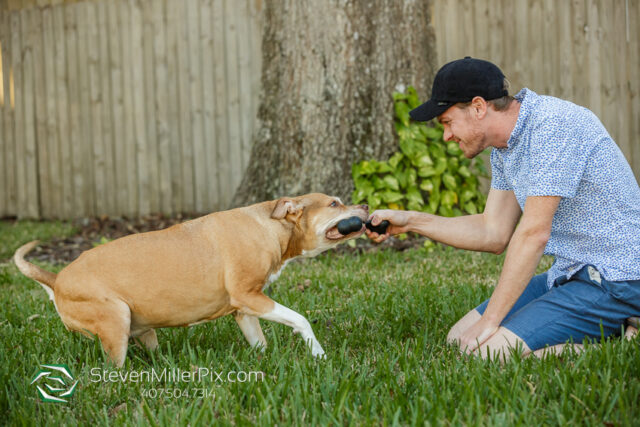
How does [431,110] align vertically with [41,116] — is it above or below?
above

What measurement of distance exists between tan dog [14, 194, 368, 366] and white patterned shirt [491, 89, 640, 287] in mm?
1497

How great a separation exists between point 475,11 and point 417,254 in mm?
4384

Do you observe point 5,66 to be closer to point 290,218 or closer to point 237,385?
point 290,218

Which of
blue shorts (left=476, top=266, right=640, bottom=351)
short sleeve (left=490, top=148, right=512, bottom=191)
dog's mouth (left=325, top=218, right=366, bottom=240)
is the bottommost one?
blue shorts (left=476, top=266, right=640, bottom=351)

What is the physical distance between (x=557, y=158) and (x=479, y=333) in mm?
1054

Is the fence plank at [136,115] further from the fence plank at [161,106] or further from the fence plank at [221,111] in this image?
the fence plank at [221,111]

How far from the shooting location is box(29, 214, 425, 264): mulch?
743 cm

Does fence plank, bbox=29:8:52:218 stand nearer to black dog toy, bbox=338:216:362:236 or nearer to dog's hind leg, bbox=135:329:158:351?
dog's hind leg, bbox=135:329:158:351

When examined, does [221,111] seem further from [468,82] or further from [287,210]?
[468,82]

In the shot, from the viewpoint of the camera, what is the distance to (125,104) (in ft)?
35.9

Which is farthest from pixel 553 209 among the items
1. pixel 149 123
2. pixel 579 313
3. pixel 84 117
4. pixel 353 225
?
pixel 84 117

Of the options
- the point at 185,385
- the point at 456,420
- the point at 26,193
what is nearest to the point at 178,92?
the point at 26,193

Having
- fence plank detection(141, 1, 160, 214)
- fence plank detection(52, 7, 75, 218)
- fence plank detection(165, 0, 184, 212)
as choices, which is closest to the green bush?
fence plank detection(165, 0, 184, 212)

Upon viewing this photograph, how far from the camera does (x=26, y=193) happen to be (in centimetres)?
1177
